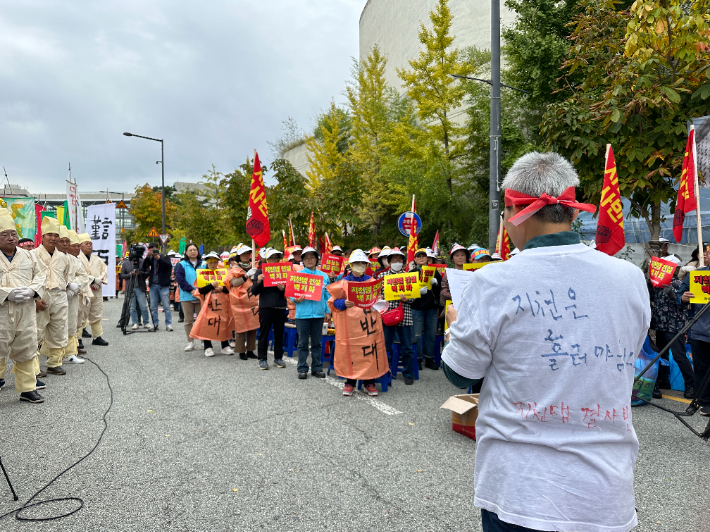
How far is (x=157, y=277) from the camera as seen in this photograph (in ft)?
41.4

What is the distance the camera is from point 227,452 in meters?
4.49

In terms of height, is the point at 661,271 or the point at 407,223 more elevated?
the point at 407,223

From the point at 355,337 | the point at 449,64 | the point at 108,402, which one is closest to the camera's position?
the point at 108,402

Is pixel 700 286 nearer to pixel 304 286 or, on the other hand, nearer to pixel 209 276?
pixel 304 286

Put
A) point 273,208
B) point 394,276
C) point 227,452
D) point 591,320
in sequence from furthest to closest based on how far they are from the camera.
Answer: point 273,208 → point 394,276 → point 227,452 → point 591,320

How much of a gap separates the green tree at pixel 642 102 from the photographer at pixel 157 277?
9.40m

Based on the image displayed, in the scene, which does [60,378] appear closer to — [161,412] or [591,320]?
[161,412]

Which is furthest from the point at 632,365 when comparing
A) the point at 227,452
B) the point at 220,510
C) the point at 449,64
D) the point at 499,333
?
the point at 449,64

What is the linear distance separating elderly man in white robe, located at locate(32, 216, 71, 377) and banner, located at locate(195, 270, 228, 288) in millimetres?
2236

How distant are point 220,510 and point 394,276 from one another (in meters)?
4.44

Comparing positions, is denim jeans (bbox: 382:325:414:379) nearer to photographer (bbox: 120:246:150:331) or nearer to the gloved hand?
the gloved hand

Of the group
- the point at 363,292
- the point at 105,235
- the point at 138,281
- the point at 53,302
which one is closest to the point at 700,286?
the point at 363,292

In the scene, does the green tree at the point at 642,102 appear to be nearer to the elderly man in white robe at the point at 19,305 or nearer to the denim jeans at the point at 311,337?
the denim jeans at the point at 311,337

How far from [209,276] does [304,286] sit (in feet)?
8.82
